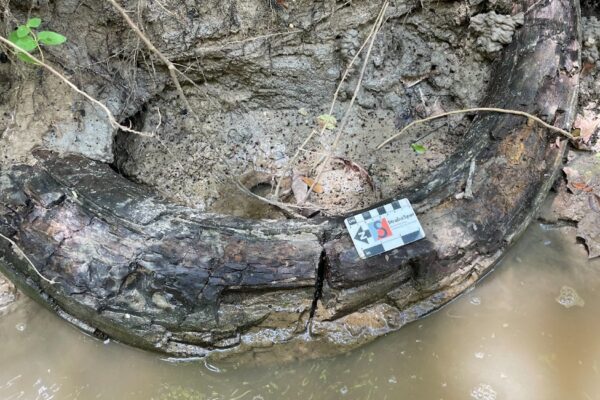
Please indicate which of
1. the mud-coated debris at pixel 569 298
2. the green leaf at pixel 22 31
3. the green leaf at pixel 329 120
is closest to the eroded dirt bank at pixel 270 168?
the green leaf at pixel 329 120

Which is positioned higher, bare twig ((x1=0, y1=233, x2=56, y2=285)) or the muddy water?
Result: bare twig ((x1=0, y1=233, x2=56, y2=285))

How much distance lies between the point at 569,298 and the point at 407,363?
0.77 meters

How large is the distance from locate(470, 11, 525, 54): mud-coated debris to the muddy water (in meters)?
1.19

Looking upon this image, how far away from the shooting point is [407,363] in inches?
80.1

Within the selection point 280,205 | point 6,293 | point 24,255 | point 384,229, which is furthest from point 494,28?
point 6,293

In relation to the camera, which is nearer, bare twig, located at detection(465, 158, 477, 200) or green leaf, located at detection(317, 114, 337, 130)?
bare twig, located at detection(465, 158, 477, 200)

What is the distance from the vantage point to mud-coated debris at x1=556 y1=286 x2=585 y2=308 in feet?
7.03

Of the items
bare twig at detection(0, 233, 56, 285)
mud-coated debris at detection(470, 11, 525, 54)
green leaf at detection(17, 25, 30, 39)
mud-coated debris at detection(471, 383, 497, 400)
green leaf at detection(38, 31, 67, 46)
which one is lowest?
mud-coated debris at detection(471, 383, 497, 400)

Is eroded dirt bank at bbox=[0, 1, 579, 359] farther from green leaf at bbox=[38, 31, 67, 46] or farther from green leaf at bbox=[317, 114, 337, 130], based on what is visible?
green leaf at bbox=[38, 31, 67, 46]

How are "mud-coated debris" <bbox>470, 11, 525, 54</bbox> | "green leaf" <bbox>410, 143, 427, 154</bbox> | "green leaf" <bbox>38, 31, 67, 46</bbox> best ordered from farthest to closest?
"green leaf" <bbox>410, 143, 427, 154</bbox> < "mud-coated debris" <bbox>470, 11, 525, 54</bbox> < "green leaf" <bbox>38, 31, 67, 46</bbox>

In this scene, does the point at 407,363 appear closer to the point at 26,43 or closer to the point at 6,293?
the point at 6,293

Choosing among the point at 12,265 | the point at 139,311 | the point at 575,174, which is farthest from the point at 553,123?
the point at 12,265

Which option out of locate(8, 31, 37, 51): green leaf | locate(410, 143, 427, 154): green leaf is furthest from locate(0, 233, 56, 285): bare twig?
locate(410, 143, 427, 154): green leaf

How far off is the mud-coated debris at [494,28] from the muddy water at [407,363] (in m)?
1.19
